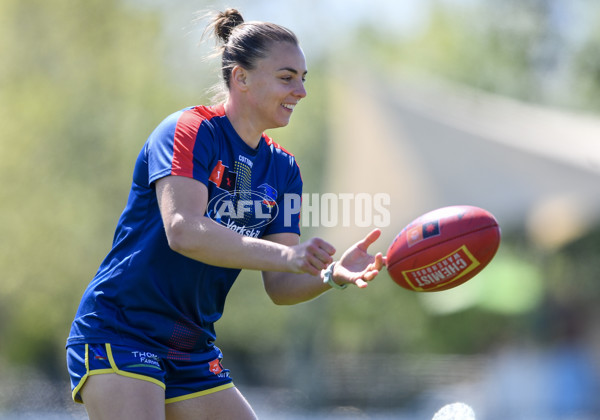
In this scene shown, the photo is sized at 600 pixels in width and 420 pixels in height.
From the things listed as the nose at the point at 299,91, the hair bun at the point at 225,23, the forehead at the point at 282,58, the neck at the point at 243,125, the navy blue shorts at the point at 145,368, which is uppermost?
the hair bun at the point at 225,23

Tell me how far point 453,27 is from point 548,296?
13779mm

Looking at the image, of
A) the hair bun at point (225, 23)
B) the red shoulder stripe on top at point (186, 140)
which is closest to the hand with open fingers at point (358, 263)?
the red shoulder stripe on top at point (186, 140)

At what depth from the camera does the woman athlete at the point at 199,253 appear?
2.87 metres

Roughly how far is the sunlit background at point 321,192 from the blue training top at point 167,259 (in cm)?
603

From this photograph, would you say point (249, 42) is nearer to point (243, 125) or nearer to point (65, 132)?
point (243, 125)

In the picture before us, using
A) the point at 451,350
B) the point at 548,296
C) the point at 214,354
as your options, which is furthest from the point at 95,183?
the point at 214,354

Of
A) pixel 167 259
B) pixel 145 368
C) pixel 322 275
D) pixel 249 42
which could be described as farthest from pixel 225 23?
pixel 145 368

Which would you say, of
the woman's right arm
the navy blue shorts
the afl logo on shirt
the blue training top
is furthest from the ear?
the navy blue shorts

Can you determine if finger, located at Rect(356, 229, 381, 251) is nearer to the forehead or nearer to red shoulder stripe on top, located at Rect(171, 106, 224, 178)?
red shoulder stripe on top, located at Rect(171, 106, 224, 178)

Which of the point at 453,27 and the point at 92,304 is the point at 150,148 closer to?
the point at 92,304

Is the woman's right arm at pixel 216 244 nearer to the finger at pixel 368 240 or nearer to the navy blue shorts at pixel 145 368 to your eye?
the finger at pixel 368 240

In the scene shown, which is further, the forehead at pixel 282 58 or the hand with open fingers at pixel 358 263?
the forehead at pixel 282 58

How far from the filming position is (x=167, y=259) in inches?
124

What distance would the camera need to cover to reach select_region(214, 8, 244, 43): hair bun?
12.2 feet
